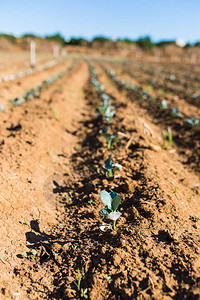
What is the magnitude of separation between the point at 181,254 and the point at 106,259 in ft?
1.93

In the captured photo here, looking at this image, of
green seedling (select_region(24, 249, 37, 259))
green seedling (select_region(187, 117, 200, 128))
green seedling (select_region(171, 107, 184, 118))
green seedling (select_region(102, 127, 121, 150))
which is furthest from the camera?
green seedling (select_region(171, 107, 184, 118))

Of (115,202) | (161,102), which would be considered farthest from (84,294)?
(161,102)

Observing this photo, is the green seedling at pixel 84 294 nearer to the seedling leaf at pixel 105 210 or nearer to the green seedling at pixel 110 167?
the seedling leaf at pixel 105 210

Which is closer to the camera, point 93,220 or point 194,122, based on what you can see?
point 93,220

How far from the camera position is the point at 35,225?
2316mm

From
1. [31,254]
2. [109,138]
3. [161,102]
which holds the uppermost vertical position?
[161,102]

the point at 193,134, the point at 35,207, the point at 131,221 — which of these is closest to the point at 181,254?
the point at 131,221

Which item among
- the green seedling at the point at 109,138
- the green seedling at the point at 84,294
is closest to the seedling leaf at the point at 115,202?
the green seedling at the point at 84,294

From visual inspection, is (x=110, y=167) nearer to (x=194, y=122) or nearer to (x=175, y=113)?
(x=194, y=122)

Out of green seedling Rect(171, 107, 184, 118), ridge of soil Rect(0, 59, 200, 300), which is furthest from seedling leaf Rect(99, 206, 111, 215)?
green seedling Rect(171, 107, 184, 118)

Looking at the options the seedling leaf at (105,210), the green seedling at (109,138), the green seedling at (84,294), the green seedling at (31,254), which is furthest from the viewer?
the green seedling at (109,138)

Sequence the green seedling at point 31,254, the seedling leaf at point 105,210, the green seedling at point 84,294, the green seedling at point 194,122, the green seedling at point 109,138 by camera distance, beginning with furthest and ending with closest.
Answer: the green seedling at point 194,122, the green seedling at point 109,138, the seedling leaf at point 105,210, the green seedling at point 31,254, the green seedling at point 84,294

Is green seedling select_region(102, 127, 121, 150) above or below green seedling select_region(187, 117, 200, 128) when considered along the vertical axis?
below

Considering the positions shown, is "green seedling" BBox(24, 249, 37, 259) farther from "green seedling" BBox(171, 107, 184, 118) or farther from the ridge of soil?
"green seedling" BBox(171, 107, 184, 118)
